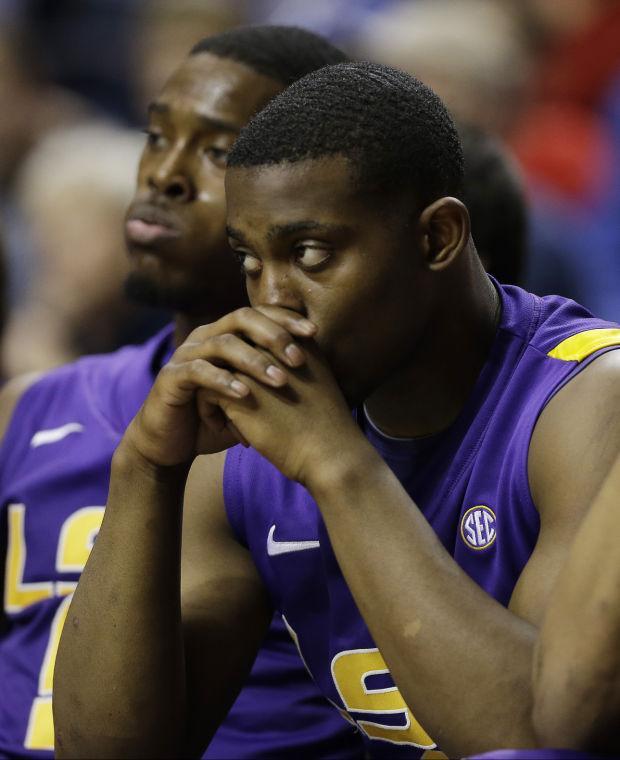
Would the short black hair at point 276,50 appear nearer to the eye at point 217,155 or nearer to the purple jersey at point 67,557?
the eye at point 217,155

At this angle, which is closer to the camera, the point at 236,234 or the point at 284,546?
the point at 236,234

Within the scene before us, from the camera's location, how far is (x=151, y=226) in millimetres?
2943

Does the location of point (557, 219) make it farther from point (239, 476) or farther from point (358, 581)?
point (358, 581)

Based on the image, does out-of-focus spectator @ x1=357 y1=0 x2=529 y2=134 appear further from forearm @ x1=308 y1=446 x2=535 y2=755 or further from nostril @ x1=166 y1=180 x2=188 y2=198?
forearm @ x1=308 y1=446 x2=535 y2=755

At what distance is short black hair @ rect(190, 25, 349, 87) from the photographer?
298 centimetres

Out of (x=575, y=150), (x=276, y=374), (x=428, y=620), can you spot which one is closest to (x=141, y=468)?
(x=276, y=374)

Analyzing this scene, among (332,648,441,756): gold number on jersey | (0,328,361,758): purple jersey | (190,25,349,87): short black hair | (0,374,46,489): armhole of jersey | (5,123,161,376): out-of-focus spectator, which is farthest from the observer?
(5,123,161,376): out-of-focus spectator

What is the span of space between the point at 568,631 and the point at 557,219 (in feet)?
10.9

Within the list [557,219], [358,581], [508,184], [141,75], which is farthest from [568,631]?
[141,75]

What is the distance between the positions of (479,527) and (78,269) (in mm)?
2669

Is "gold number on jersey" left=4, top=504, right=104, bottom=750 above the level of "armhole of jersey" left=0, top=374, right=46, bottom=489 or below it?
below

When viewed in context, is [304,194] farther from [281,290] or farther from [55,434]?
[55,434]

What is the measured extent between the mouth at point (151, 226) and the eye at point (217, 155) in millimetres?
153

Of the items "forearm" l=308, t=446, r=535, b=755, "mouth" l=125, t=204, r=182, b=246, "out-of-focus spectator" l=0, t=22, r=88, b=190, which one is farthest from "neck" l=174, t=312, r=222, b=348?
"out-of-focus spectator" l=0, t=22, r=88, b=190
